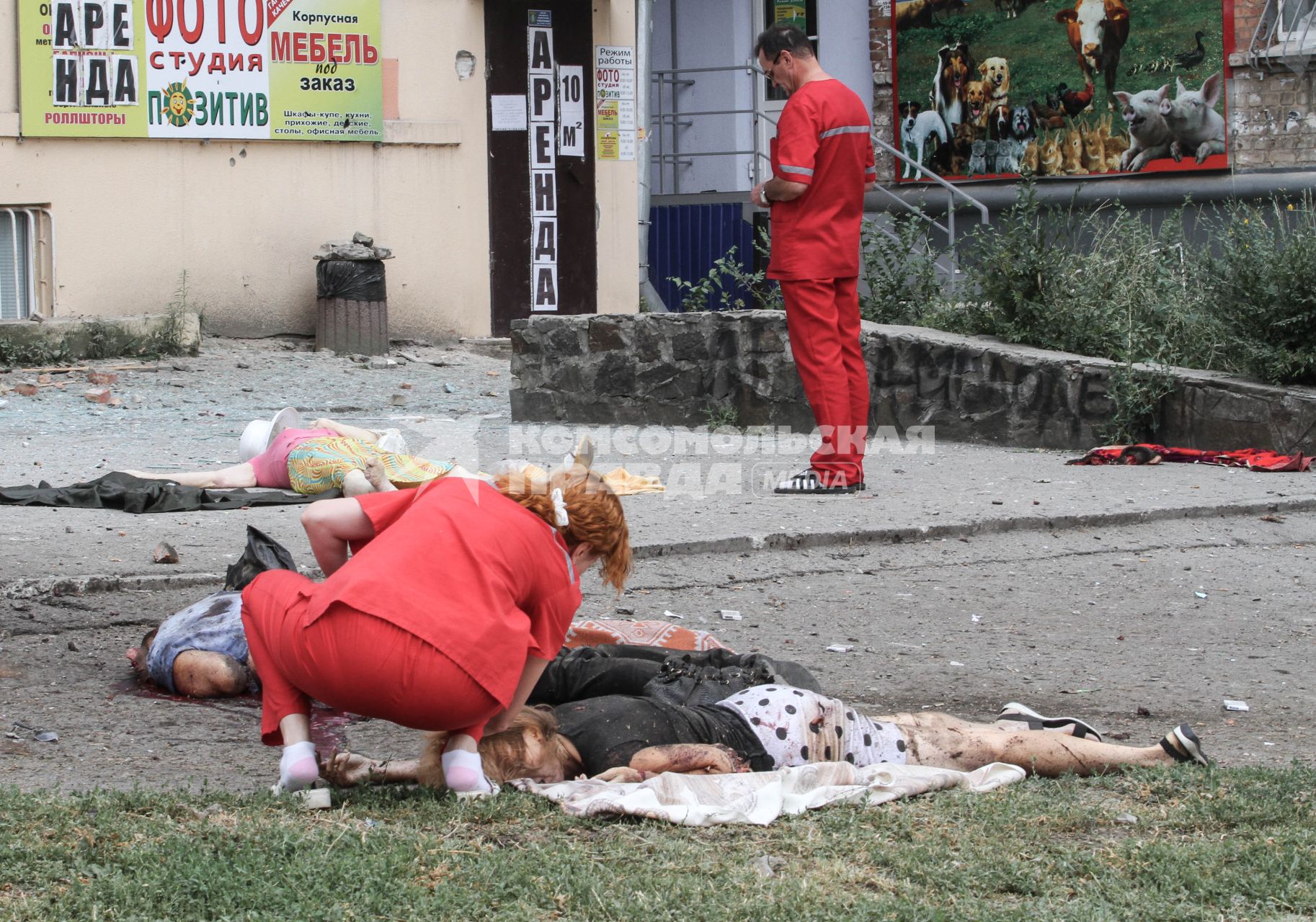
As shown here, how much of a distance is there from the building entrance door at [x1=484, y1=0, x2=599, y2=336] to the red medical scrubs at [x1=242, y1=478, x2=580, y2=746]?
403 inches

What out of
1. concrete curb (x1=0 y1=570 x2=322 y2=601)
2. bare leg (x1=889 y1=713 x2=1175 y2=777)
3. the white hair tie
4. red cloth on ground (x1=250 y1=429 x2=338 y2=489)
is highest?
the white hair tie

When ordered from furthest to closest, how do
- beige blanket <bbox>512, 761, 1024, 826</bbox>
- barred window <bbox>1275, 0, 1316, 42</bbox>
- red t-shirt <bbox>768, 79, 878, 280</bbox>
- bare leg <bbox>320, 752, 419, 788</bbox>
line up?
barred window <bbox>1275, 0, 1316, 42</bbox>
red t-shirt <bbox>768, 79, 878, 280</bbox>
bare leg <bbox>320, 752, 419, 788</bbox>
beige blanket <bbox>512, 761, 1024, 826</bbox>

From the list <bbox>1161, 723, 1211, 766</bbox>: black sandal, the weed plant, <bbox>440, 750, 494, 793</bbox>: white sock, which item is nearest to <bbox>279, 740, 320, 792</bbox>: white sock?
<bbox>440, 750, 494, 793</bbox>: white sock

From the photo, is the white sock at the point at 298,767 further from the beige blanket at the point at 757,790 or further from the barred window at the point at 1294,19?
the barred window at the point at 1294,19

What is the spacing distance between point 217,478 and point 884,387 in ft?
13.6

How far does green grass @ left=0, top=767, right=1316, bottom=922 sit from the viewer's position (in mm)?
2467

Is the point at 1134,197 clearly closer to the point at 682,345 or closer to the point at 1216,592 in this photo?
the point at 682,345

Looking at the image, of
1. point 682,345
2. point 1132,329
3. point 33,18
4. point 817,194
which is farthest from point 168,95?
point 1132,329

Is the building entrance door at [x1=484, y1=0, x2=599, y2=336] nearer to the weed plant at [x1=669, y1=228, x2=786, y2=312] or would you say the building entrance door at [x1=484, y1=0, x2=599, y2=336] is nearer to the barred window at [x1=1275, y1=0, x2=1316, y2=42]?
the weed plant at [x1=669, y1=228, x2=786, y2=312]

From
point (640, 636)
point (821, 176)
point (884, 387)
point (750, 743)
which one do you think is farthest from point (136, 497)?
point (884, 387)

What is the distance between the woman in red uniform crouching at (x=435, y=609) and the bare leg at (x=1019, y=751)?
0.85 metres

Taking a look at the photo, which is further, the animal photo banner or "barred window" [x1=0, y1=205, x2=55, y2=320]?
the animal photo banner

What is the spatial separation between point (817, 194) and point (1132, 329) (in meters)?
2.73

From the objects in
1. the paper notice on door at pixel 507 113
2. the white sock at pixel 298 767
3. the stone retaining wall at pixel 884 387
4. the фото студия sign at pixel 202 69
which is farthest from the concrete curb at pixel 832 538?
the paper notice on door at pixel 507 113
